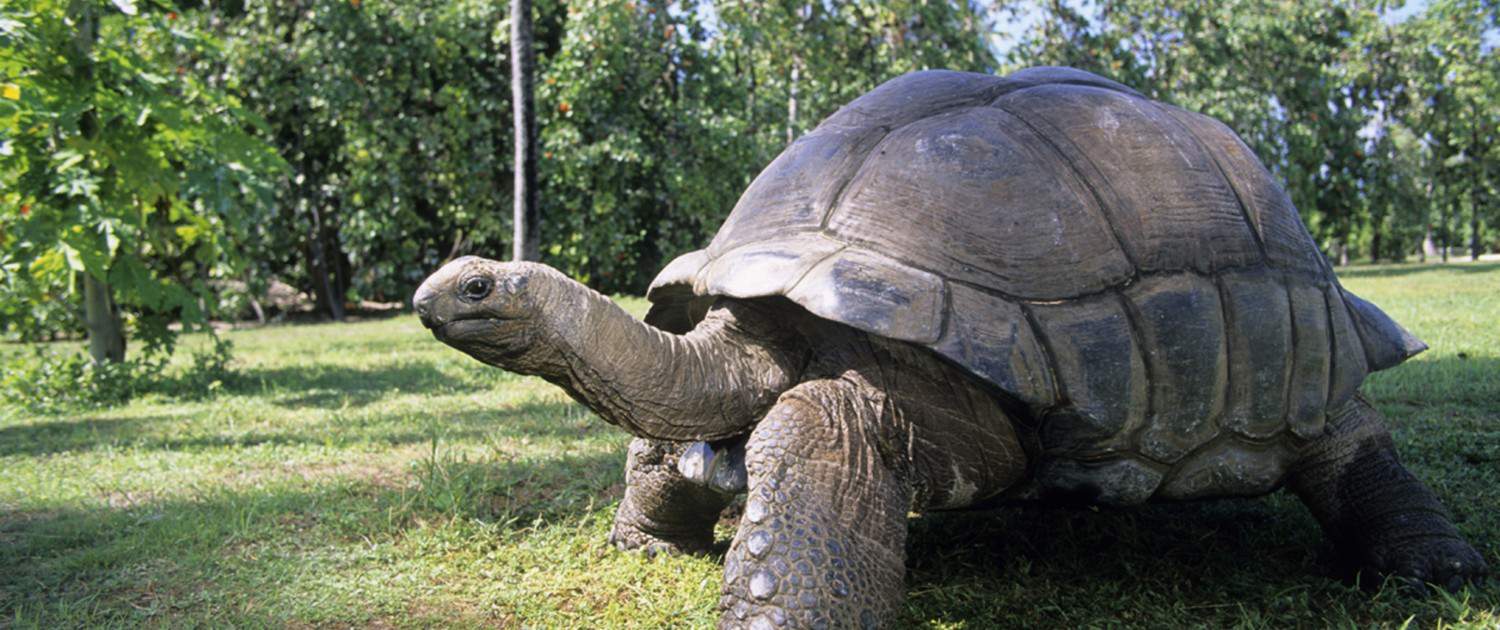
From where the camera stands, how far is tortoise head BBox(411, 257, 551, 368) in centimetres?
209

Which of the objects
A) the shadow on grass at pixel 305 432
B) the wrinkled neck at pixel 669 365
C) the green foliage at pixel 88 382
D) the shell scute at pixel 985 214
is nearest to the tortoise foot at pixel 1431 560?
the shell scute at pixel 985 214

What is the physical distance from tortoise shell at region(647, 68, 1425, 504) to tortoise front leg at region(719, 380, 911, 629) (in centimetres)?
24

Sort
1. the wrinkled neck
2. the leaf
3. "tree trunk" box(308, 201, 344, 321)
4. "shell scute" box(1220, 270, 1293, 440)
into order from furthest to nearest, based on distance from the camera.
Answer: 1. "tree trunk" box(308, 201, 344, 321)
2. the leaf
3. "shell scute" box(1220, 270, 1293, 440)
4. the wrinkled neck

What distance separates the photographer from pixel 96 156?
5.57 meters

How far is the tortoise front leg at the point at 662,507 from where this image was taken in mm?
2908

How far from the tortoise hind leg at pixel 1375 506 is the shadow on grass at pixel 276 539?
225 centimetres

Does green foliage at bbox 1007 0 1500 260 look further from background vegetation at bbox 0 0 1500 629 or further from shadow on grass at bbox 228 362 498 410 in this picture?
shadow on grass at bbox 228 362 498 410

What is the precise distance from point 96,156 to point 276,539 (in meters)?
3.61

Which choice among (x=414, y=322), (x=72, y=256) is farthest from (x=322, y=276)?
(x=72, y=256)

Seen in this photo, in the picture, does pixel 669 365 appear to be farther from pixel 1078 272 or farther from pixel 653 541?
pixel 1078 272

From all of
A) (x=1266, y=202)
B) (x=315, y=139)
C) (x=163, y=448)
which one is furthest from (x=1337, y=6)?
(x=163, y=448)

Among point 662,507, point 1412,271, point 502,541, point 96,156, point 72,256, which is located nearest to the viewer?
point 662,507

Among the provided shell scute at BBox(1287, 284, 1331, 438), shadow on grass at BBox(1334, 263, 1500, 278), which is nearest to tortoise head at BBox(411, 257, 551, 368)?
shell scute at BBox(1287, 284, 1331, 438)

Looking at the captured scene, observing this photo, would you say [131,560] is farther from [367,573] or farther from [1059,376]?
[1059,376]
